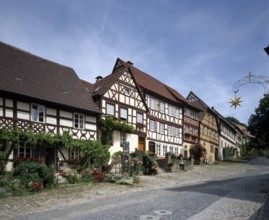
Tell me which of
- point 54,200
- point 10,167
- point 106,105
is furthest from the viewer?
point 106,105

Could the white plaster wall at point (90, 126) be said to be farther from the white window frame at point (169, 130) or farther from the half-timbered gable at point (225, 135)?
the half-timbered gable at point (225, 135)

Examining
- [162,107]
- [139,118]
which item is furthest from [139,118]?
[162,107]

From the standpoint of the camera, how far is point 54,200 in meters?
14.6

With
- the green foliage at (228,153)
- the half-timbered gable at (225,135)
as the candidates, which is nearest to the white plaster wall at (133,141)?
the half-timbered gable at (225,135)

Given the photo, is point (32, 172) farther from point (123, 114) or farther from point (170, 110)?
point (170, 110)

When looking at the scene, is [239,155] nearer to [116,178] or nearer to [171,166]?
[171,166]

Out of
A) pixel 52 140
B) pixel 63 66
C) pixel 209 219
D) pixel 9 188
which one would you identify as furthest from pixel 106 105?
pixel 209 219

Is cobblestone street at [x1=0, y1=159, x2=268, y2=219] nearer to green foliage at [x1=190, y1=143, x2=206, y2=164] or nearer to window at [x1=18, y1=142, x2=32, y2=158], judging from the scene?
window at [x1=18, y1=142, x2=32, y2=158]

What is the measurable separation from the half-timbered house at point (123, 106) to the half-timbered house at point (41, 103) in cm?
186

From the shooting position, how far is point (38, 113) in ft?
72.0

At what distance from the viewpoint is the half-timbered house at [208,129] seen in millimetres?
46719

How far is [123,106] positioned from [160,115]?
23.0 ft

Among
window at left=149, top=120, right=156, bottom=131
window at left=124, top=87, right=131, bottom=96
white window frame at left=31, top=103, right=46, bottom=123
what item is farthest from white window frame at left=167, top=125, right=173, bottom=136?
white window frame at left=31, top=103, right=46, bottom=123

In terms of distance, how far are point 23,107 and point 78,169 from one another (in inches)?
232
